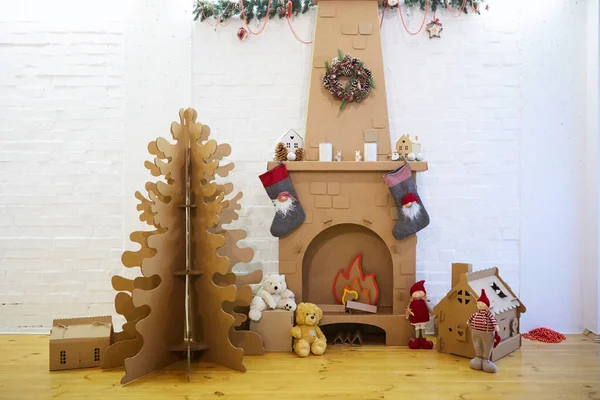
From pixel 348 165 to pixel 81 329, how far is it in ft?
6.30

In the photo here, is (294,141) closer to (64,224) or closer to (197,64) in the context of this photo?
(197,64)

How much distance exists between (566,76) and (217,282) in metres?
2.81

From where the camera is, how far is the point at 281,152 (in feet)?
12.0

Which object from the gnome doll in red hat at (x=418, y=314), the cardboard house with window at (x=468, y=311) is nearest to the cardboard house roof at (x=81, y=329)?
the gnome doll in red hat at (x=418, y=314)

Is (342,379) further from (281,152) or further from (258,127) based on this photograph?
(258,127)

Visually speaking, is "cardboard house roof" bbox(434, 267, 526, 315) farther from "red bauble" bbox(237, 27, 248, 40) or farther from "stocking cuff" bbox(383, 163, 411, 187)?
"red bauble" bbox(237, 27, 248, 40)

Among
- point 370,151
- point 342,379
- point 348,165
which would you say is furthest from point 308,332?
point 370,151

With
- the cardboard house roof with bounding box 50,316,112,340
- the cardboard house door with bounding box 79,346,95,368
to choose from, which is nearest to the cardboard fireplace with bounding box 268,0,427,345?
the cardboard house roof with bounding box 50,316,112,340

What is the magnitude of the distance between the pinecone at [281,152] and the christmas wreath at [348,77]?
1.61 ft

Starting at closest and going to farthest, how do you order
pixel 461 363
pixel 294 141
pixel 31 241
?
pixel 461 363 → pixel 294 141 → pixel 31 241

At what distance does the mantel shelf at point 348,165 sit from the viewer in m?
3.60

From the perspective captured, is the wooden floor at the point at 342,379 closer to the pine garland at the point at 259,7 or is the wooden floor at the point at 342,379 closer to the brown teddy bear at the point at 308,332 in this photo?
the brown teddy bear at the point at 308,332

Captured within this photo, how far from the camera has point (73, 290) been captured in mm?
3979

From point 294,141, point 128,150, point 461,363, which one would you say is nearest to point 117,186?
point 128,150
